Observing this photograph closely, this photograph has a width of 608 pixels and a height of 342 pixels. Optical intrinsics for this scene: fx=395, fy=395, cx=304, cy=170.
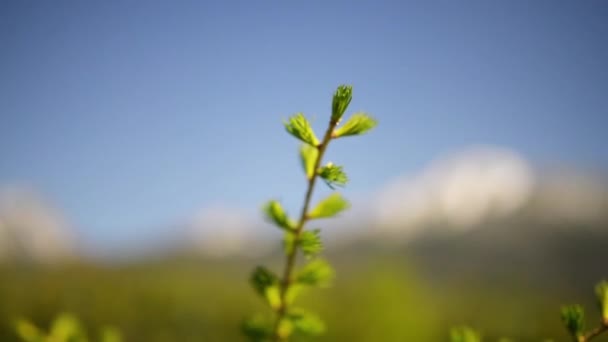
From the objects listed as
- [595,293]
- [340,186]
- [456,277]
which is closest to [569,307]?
[595,293]

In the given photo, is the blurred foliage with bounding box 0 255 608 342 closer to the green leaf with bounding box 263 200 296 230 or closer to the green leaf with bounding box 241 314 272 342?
the green leaf with bounding box 241 314 272 342

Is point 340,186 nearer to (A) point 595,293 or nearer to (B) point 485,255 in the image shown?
(A) point 595,293

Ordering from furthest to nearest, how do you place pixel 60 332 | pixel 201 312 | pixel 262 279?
pixel 201 312 → pixel 60 332 → pixel 262 279

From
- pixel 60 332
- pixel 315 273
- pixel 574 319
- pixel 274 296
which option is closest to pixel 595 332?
pixel 574 319

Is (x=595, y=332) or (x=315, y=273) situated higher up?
(x=315, y=273)

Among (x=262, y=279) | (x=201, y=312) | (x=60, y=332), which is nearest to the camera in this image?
(x=262, y=279)

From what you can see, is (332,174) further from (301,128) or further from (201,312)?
(201,312)
